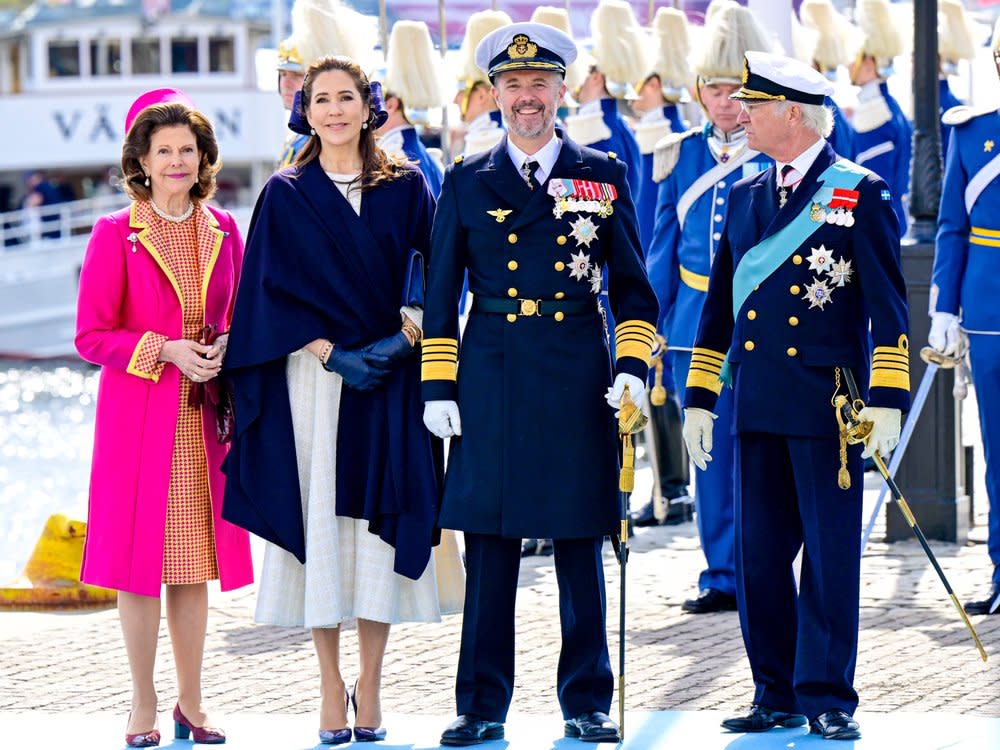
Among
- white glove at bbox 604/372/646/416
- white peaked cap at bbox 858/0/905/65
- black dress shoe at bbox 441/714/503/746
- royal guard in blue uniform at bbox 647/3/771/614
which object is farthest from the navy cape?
white peaked cap at bbox 858/0/905/65

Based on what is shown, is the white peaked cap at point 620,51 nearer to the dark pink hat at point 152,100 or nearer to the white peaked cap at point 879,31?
the white peaked cap at point 879,31

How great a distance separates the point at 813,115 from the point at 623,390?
89 centimetres

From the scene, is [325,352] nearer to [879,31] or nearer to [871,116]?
[871,116]

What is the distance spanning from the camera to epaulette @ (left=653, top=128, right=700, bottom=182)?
24.8 ft

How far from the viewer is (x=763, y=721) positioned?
549 cm

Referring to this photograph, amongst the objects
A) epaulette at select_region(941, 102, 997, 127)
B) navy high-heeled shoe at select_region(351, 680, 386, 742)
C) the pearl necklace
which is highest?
epaulette at select_region(941, 102, 997, 127)

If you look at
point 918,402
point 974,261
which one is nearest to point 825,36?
point 918,402

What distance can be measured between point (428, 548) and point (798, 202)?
1.35m

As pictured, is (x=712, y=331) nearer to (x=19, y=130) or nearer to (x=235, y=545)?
(x=235, y=545)

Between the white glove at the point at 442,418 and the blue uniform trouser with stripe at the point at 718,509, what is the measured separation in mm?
1924

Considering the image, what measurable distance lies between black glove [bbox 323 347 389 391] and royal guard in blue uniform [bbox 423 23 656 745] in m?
0.14

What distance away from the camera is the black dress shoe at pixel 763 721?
5480 millimetres

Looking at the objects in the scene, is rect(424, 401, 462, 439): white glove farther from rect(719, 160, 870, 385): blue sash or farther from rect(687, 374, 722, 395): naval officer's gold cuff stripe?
rect(719, 160, 870, 385): blue sash

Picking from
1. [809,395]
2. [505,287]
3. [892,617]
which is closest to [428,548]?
[505,287]
